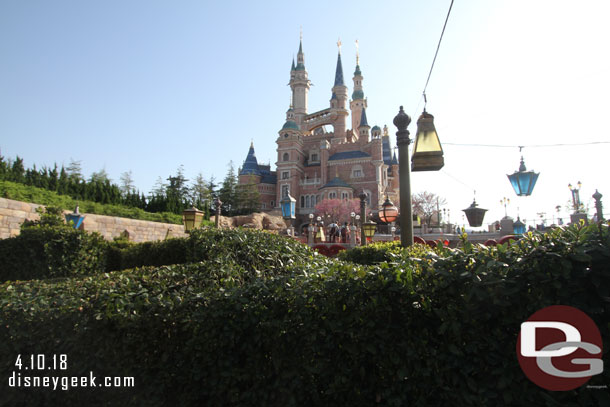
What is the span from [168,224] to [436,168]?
20584 mm

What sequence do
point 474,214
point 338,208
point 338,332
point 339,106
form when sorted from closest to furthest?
point 338,332
point 474,214
point 338,208
point 339,106

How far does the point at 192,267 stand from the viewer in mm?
4293

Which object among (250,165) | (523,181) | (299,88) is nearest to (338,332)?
(523,181)

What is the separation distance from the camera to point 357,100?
6556cm

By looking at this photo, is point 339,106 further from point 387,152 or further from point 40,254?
point 40,254

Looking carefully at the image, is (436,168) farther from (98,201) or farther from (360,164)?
(360,164)

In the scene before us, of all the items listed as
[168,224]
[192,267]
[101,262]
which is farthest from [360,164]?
[192,267]

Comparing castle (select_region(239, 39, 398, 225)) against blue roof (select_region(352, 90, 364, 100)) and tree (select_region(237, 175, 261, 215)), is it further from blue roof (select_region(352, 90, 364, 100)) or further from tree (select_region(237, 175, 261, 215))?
tree (select_region(237, 175, 261, 215))

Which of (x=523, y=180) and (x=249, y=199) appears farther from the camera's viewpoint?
(x=249, y=199)

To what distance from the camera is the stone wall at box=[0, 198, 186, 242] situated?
1144cm

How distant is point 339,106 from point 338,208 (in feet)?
78.2

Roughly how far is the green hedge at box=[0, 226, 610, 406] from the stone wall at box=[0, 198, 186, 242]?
10.4 metres

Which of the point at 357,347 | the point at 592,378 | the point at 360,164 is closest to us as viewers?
the point at 592,378

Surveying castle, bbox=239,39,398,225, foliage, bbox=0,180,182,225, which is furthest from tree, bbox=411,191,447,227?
foliage, bbox=0,180,182,225
